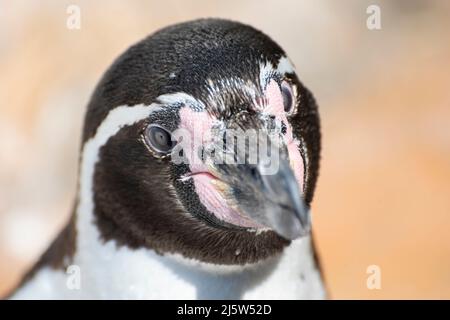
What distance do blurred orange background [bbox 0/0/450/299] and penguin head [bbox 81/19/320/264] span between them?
1.75 metres

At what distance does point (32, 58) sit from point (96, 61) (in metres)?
0.24

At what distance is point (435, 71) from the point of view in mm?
4156

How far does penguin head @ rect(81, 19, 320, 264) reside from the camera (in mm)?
1519

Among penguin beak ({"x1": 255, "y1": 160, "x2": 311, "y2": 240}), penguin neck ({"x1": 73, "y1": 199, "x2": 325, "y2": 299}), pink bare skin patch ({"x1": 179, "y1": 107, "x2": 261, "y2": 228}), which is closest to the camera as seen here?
penguin beak ({"x1": 255, "y1": 160, "x2": 311, "y2": 240})

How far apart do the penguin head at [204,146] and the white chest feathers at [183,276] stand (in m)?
0.03

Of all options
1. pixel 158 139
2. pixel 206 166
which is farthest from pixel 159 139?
pixel 206 166

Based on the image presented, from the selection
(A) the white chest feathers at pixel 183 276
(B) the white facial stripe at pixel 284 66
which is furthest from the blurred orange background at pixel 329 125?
(B) the white facial stripe at pixel 284 66

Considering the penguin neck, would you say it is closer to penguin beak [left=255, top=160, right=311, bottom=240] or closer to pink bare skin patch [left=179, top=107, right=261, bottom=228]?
pink bare skin patch [left=179, top=107, right=261, bottom=228]

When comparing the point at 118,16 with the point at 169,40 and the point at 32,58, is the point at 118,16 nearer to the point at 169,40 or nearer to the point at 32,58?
the point at 32,58

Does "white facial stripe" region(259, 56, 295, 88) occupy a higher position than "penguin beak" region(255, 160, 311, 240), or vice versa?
"white facial stripe" region(259, 56, 295, 88)

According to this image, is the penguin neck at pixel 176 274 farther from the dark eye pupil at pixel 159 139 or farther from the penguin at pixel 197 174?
the dark eye pupil at pixel 159 139

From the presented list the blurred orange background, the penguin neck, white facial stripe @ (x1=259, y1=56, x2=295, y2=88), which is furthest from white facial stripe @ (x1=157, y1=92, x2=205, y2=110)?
the blurred orange background
